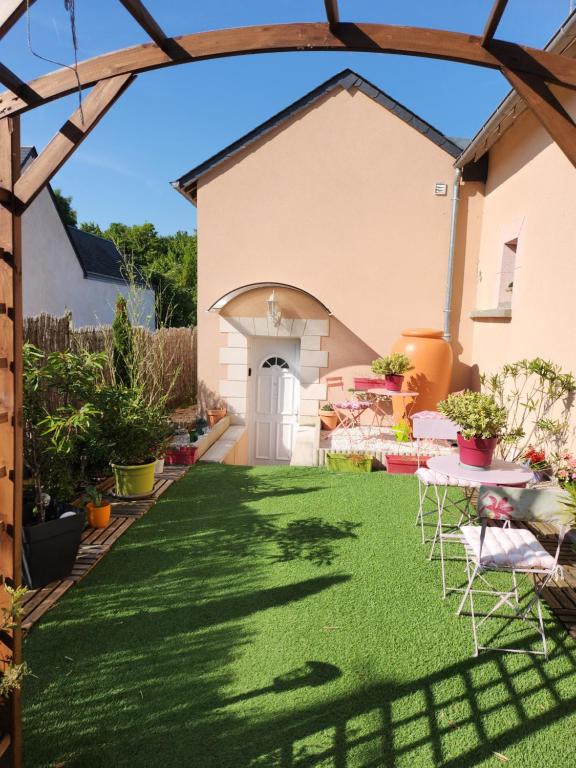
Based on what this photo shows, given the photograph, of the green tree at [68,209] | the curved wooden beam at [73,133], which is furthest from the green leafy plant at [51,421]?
the green tree at [68,209]

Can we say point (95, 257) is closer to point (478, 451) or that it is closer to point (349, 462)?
point (349, 462)

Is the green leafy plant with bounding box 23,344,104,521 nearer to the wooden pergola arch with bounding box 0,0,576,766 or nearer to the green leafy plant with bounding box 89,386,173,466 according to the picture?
the green leafy plant with bounding box 89,386,173,466

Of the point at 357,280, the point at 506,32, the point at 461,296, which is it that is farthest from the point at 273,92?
the point at 506,32

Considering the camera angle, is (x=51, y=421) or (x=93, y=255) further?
(x=93, y=255)

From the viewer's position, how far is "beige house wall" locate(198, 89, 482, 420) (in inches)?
358

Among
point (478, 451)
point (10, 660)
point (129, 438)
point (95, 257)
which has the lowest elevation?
point (10, 660)

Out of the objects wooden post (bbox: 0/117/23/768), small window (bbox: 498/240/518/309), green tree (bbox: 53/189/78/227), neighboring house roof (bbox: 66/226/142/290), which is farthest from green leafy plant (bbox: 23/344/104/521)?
green tree (bbox: 53/189/78/227)

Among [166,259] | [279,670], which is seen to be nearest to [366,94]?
[279,670]

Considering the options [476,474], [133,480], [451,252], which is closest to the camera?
[476,474]

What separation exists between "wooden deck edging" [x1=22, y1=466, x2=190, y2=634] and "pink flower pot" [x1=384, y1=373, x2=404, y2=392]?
12.0ft

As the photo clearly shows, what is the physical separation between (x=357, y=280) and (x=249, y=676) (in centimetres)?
767

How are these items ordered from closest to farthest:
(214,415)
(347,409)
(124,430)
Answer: (124,430) → (347,409) → (214,415)

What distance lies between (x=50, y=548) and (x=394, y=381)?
587 centimetres

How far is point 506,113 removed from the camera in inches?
267
